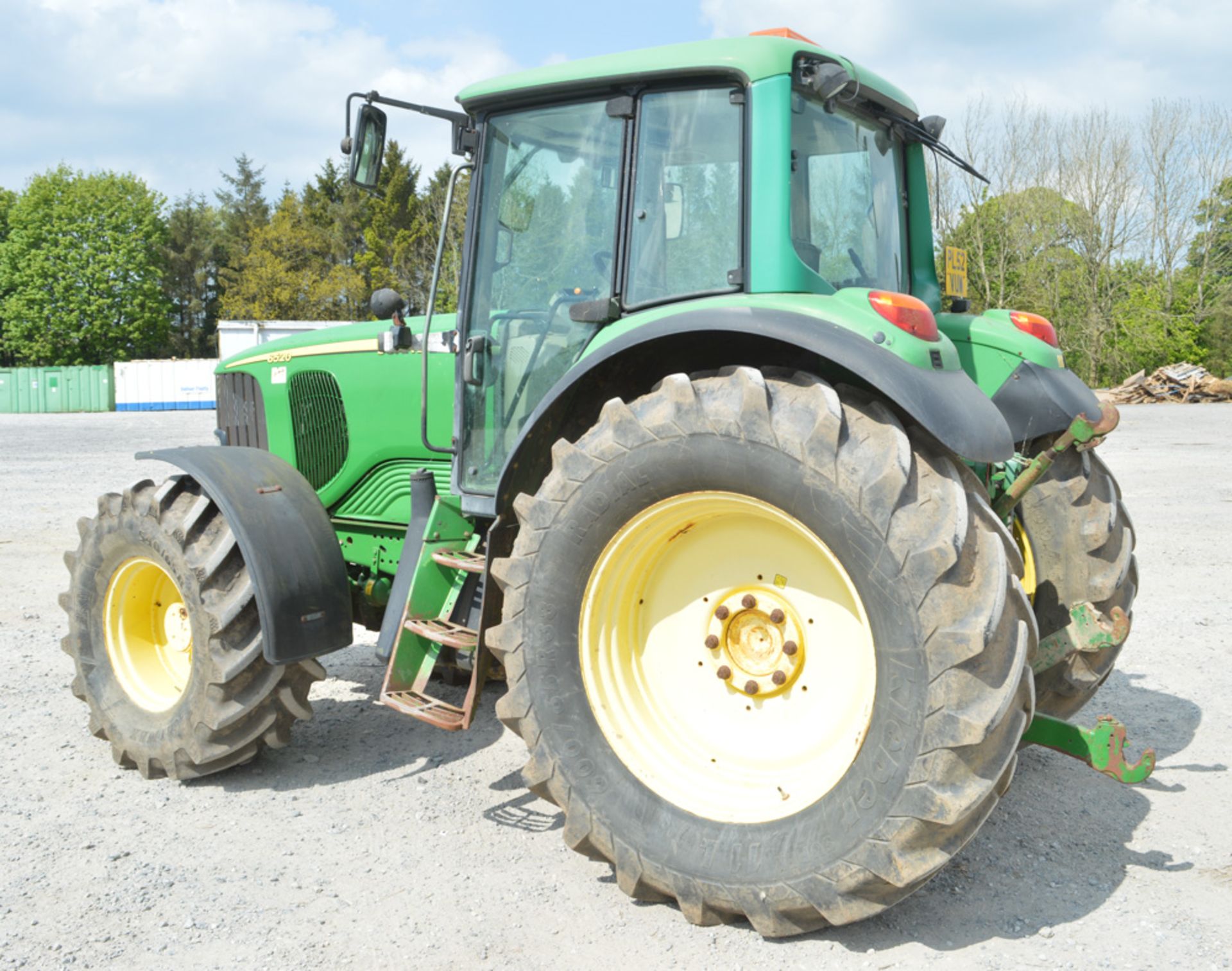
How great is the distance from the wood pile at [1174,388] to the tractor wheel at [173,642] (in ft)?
93.7

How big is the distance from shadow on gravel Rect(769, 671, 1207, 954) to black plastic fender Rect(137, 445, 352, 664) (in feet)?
7.02

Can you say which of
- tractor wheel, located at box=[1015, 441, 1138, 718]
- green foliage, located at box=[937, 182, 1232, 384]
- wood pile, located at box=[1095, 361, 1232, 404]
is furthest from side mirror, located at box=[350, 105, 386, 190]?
green foliage, located at box=[937, 182, 1232, 384]

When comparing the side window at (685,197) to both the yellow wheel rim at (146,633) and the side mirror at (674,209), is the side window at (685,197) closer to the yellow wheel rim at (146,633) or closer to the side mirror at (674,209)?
the side mirror at (674,209)

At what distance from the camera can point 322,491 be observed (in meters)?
5.10

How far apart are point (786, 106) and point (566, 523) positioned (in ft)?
4.70

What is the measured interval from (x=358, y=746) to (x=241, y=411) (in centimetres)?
187

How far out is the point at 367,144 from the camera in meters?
3.85

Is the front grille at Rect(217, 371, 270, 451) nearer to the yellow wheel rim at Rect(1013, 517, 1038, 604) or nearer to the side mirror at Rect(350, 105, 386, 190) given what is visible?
the side mirror at Rect(350, 105, 386, 190)

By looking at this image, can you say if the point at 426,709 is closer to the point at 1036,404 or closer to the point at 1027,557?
the point at 1027,557

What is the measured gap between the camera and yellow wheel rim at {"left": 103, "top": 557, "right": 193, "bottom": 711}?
15.0ft

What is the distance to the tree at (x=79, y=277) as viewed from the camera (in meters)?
52.3

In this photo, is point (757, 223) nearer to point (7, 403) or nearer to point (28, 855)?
point (28, 855)

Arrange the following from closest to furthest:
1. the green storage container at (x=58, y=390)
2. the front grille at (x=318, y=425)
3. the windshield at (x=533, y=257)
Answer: the windshield at (x=533, y=257) < the front grille at (x=318, y=425) < the green storage container at (x=58, y=390)

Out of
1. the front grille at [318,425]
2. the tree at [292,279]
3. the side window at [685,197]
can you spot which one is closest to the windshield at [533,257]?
the side window at [685,197]
